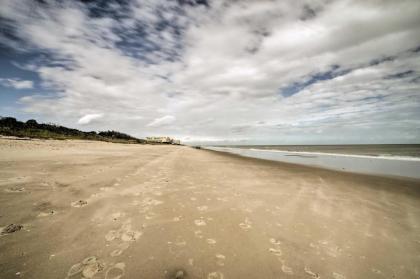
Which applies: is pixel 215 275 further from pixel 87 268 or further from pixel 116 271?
pixel 87 268

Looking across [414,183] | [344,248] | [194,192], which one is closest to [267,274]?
[344,248]

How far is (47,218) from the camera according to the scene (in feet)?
13.2

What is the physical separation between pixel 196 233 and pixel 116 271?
1598 mm

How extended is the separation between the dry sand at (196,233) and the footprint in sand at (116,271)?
0.6 inches

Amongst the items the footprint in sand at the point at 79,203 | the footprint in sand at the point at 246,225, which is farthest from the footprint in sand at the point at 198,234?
the footprint in sand at the point at 79,203

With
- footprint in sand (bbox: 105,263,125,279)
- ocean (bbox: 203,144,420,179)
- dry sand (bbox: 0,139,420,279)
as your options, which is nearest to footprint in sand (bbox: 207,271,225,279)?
dry sand (bbox: 0,139,420,279)

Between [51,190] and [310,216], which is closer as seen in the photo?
[310,216]

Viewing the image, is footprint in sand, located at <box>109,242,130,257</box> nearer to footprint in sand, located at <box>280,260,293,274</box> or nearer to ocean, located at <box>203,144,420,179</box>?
footprint in sand, located at <box>280,260,293,274</box>

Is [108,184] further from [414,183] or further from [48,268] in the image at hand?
[414,183]

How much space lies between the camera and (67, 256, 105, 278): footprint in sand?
8.46 ft

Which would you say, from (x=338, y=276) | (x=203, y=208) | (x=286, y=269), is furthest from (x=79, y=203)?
(x=338, y=276)

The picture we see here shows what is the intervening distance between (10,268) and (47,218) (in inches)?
63.9

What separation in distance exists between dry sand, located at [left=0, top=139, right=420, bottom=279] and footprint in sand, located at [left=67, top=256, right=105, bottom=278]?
0.01 meters

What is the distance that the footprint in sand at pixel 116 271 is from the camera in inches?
101
